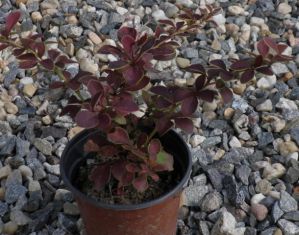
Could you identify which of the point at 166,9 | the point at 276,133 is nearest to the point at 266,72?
the point at 276,133

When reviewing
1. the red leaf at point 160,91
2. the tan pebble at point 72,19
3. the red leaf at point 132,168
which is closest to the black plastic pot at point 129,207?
the red leaf at point 132,168

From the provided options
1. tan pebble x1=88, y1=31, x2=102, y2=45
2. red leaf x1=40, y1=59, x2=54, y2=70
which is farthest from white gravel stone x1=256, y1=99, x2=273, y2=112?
red leaf x1=40, y1=59, x2=54, y2=70

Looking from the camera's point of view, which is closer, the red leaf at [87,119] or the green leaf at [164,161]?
the red leaf at [87,119]

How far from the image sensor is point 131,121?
160 cm

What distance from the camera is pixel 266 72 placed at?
137 centimetres

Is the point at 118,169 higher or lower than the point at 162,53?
lower

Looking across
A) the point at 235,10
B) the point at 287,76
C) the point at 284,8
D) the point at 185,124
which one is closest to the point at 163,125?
the point at 185,124

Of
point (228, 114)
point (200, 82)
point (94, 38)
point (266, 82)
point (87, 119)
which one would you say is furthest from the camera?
point (94, 38)

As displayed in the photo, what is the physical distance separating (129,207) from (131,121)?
0.89 ft

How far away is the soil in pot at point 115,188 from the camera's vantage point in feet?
5.38

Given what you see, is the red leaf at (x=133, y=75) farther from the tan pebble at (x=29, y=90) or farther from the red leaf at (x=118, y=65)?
the tan pebble at (x=29, y=90)

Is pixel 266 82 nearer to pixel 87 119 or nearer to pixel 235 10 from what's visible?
pixel 235 10

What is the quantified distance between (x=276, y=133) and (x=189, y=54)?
60 centimetres

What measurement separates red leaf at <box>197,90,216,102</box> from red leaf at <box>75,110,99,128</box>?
28 cm
